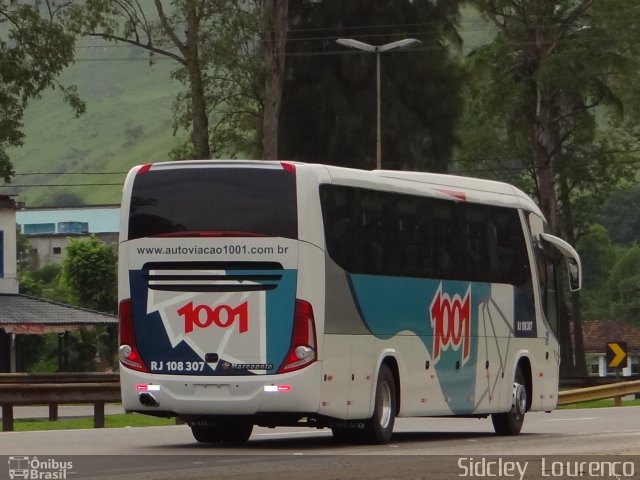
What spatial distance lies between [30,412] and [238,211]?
75.0 ft

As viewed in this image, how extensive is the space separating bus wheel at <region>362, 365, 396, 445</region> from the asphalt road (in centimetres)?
28

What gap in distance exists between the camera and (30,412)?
1649 inches

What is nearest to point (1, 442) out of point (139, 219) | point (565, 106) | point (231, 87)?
point (139, 219)

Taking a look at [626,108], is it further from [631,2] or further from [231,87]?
[231,87]

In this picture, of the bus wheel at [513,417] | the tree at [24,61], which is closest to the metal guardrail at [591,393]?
the tree at [24,61]

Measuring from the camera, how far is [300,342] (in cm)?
1986

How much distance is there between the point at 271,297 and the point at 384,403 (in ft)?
7.80

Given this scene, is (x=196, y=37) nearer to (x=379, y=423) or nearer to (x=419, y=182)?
(x=419, y=182)

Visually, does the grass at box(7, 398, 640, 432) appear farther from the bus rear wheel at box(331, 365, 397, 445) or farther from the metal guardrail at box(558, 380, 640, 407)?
the metal guardrail at box(558, 380, 640, 407)

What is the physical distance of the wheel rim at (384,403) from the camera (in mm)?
21312

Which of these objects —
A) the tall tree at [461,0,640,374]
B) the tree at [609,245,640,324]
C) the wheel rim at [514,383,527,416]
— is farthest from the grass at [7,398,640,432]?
the tree at [609,245,640,324]

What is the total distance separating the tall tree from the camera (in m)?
58.7

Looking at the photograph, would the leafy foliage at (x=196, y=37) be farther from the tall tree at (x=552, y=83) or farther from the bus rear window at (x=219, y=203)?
the bus rear window at (x=219, y=203)

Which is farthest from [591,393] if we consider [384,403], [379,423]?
[379,423]
